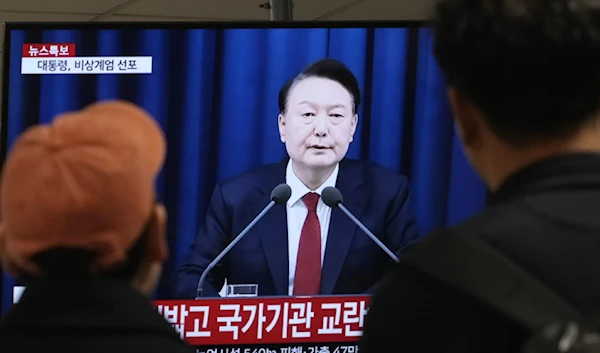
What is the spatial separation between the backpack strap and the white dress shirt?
1.74 metres

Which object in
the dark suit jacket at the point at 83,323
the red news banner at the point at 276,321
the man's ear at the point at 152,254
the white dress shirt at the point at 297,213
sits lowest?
the red news banner at the point at 276,321

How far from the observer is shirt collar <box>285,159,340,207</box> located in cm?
262

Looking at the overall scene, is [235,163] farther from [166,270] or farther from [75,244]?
[75,244]

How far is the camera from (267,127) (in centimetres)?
265

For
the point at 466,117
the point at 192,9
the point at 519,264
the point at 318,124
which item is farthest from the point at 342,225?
the point at 192,9

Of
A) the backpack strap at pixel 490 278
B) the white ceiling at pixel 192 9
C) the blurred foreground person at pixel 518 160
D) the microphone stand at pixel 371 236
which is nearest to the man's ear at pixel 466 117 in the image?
the blurred foreground person at pixel 518 160

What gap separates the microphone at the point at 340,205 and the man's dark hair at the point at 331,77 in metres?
0.22

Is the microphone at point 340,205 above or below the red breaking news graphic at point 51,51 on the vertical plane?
below

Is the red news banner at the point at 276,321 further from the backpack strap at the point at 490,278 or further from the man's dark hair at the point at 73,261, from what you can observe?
the backpack strap at the point at 490,278

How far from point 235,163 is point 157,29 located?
16.7 inches

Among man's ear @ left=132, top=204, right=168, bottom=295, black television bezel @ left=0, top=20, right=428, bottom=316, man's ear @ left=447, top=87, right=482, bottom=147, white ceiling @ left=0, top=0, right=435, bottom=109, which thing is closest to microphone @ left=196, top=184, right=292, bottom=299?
black television bezel @ left=0, top=20, right=428, bottom=316

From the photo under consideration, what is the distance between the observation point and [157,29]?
270cm

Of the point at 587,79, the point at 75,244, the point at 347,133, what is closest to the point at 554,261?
the point at 587,79

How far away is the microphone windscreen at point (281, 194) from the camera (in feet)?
8.57
